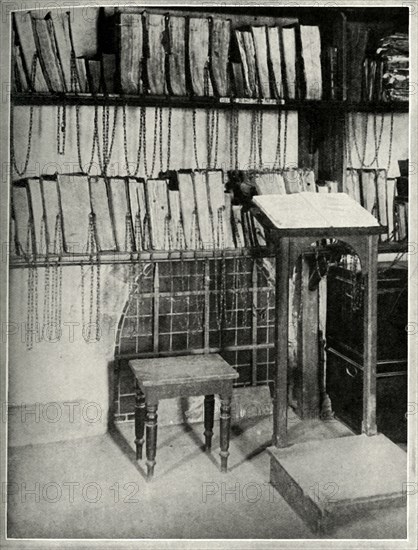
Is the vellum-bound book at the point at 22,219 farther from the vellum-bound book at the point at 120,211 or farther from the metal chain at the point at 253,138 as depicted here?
the metal chain at the point at 253,138

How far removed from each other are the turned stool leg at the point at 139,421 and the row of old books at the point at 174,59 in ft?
5.49

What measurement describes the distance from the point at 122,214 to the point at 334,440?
1657 mm

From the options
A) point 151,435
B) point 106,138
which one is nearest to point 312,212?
point 106,138

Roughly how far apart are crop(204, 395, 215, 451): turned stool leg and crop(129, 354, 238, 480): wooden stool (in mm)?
80

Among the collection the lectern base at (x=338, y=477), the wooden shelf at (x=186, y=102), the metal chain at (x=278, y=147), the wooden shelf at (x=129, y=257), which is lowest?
the lectern base at (x=338, y=477)

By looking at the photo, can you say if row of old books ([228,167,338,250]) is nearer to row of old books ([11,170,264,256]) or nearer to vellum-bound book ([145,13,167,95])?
row of old books ([11,170,264,256])

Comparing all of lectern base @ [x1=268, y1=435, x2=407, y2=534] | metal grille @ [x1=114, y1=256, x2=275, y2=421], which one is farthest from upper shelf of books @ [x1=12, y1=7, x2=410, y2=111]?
lectern base @ [x1=268, y1=435, x2=407, y2=534]

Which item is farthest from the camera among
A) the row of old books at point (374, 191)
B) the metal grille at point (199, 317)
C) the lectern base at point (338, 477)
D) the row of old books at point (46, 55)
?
the metal grille at point (199, 317)

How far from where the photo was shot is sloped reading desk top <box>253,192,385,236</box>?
3.41 m

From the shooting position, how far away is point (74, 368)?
416cm

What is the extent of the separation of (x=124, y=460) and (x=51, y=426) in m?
0.56

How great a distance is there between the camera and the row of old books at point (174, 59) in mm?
3463

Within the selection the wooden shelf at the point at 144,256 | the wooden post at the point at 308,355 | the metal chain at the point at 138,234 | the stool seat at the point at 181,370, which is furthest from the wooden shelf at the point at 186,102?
the stool seat at the point at 181,370

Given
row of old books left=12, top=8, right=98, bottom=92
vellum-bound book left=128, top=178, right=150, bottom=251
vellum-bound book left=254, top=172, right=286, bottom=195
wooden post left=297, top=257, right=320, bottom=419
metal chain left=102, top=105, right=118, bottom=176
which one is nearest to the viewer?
row of old books left=12, top=8, right=98, bottom=92
